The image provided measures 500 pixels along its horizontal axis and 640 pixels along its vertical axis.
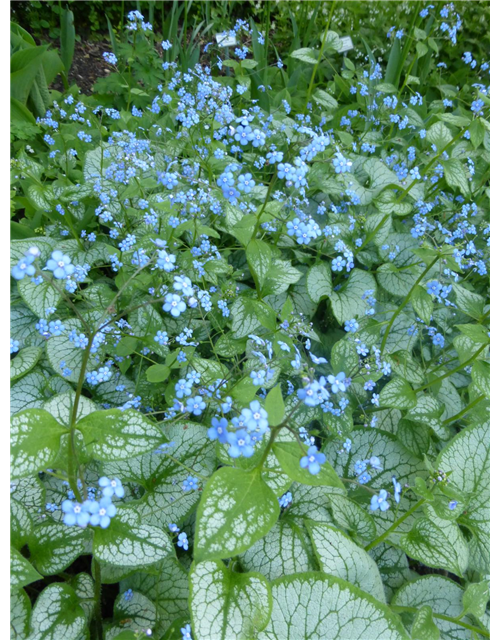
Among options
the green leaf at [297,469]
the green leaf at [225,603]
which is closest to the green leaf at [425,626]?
the green leaf at [225,603]

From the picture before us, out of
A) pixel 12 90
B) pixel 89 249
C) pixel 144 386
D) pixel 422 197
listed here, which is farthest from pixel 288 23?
pixel 144 386

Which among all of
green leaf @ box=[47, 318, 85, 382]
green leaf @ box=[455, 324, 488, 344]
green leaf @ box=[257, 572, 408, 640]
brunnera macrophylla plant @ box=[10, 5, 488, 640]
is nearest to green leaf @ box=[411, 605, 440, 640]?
brunnera macrophylla plant @ box=[10, 5, 488, 640]

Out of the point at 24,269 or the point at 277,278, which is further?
the point at 277,278

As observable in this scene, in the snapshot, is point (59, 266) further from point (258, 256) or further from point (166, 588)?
point (166, 588)

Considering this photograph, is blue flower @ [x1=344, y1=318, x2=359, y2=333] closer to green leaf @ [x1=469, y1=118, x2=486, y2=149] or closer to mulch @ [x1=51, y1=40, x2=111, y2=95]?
green leaf @ [x1=469, y1=118, x2=486, y2=149]

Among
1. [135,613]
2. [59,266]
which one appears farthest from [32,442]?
[135,613]
